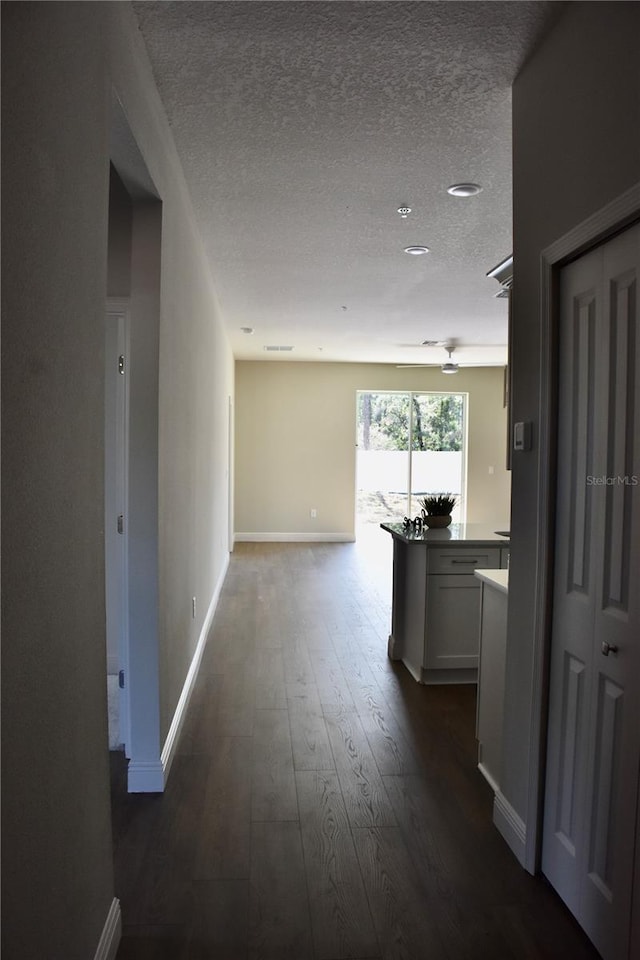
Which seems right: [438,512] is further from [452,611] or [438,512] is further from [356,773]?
[356,773]

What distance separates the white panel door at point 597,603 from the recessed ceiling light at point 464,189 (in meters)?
1.49

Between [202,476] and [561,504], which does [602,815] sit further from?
[202,476]

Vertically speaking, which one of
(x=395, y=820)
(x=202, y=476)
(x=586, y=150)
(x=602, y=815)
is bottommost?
(x=395, y=820)

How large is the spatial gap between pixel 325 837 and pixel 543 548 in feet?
4.23

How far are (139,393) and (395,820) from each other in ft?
6.23

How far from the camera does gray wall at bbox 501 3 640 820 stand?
1688 millimetres

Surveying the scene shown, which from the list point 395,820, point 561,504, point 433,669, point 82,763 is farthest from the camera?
point 433,669

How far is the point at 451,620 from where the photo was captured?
4035 mm

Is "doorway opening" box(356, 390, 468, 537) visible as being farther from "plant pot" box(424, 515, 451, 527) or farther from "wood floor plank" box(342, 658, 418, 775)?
"wood floor plank" box(342, 658, 418, 775)

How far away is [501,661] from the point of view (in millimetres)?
2746

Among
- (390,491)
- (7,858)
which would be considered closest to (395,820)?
(7,858)

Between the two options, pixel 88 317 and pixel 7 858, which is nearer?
pixel 7 858

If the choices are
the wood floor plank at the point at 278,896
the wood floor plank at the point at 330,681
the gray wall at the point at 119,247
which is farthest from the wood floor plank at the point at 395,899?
the gray wall at the point at 119,247

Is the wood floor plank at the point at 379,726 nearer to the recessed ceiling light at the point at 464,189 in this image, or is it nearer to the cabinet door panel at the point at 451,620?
the cabinet door panel at the point at 451,620
